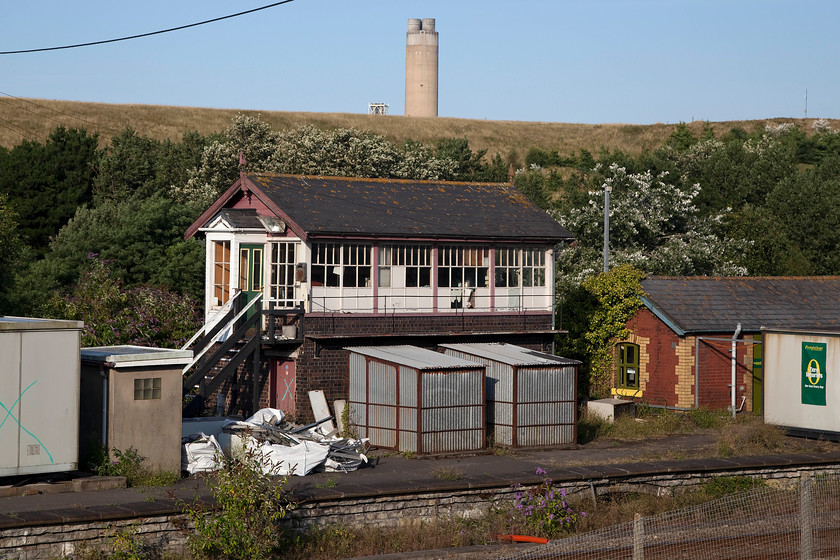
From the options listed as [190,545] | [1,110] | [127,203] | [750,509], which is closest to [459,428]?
[750,509]

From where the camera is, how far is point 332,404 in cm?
2248

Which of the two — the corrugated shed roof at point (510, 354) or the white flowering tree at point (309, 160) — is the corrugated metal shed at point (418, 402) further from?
the white flowering tree at point (309, 160)

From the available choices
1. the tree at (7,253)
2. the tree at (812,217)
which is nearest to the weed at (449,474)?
the tree at (7,253)

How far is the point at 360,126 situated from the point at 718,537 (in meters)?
69.7

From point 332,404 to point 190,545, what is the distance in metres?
8.82

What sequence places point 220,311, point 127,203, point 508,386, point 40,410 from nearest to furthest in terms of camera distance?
point 40,410 < point 508,386 < point 220,311 < point 127,203

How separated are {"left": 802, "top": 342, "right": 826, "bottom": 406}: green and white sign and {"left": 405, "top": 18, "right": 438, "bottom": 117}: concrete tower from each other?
9545 centimetres

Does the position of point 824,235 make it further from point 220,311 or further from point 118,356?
point 118,356

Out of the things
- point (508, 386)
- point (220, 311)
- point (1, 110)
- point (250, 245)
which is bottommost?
point (508, 386)

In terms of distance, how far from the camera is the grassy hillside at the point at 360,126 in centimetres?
7025

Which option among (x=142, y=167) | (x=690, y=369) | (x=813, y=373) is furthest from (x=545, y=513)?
(x=142, y=167)

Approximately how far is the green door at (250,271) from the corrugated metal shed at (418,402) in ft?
11.7

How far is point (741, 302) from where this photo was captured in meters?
28.6

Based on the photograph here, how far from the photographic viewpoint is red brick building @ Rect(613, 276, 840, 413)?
26844 mm
